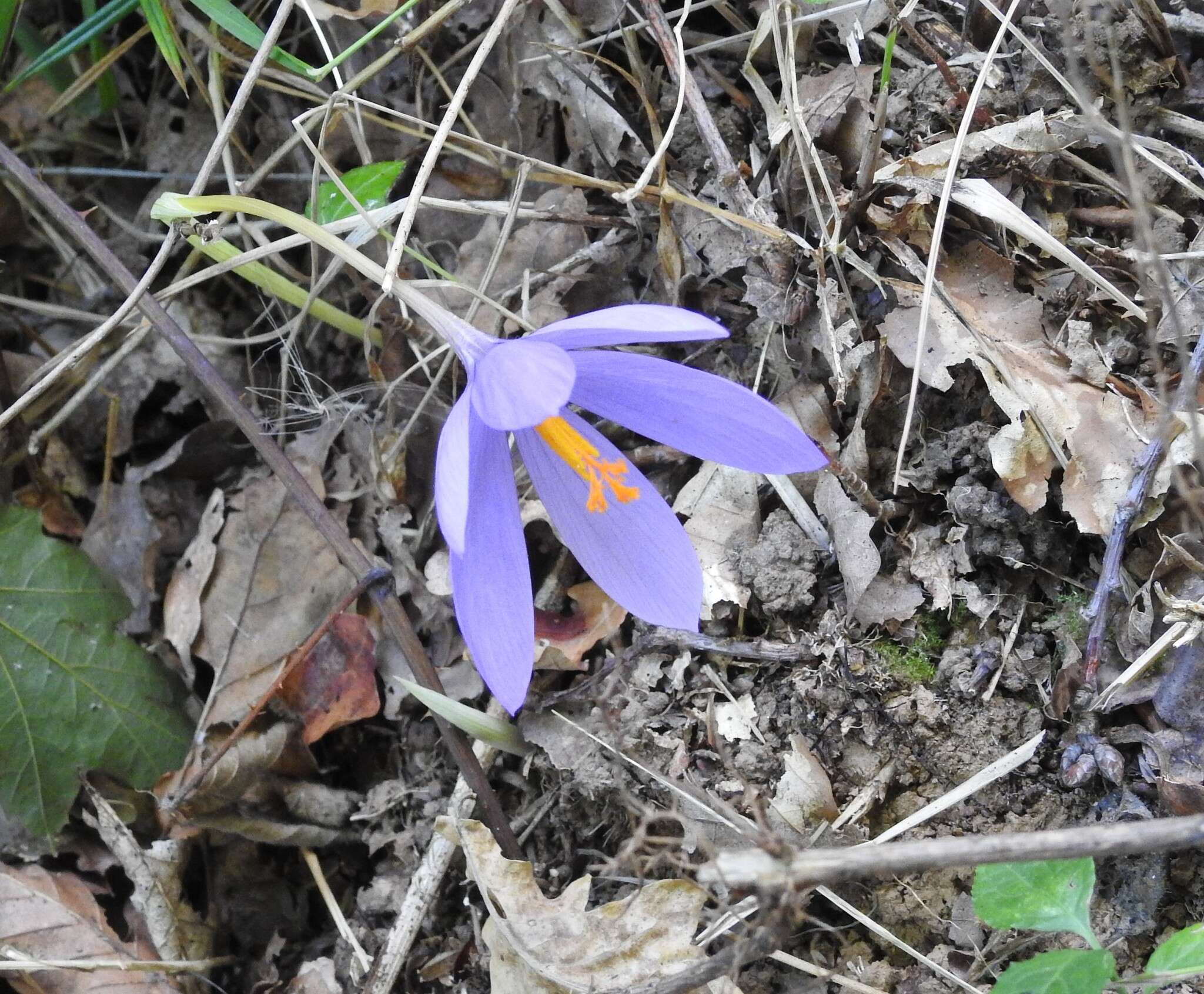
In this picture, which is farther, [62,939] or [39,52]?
[39,52]

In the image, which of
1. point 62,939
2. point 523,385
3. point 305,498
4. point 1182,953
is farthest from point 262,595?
point 1182,953

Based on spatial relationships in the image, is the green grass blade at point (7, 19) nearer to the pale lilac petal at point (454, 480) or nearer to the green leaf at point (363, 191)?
the green leaf at point (363, 191)

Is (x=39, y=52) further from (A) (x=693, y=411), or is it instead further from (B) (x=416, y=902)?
(B) (x=416, y=902)

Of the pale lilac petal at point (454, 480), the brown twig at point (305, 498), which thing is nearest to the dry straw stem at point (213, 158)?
the brown twig at point (305, 498)

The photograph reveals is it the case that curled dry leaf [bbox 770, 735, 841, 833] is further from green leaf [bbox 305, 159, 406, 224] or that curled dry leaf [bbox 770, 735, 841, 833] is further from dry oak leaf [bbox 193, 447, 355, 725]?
green leaf [bbox 305, 159, 406, 224]

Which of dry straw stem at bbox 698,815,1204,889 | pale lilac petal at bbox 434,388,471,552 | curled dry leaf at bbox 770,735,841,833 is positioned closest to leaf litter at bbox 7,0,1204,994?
curled dry leaf at bbox 770,735,841,833
